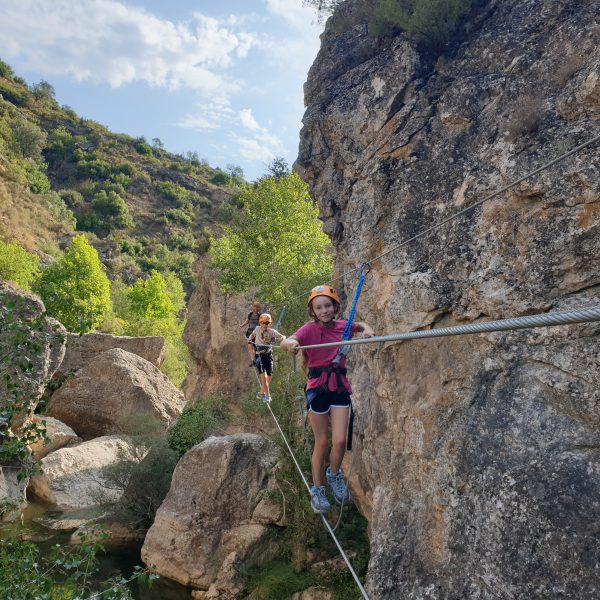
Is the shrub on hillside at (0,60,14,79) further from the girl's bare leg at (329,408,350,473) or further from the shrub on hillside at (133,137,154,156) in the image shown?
the girl's bare leg at (329,408,350,473)

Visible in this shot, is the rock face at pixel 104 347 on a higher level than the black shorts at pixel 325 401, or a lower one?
higher

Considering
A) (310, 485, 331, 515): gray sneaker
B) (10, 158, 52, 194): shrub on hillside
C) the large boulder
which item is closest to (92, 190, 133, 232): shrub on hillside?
(10, 158, 52, 194): shrub on hillside

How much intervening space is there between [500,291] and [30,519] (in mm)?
15740

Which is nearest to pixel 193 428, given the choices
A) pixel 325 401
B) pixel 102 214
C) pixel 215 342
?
pixel 215 342

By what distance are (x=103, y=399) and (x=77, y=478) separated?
476cm

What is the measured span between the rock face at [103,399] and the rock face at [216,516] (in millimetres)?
9853

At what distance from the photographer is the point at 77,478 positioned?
18.5 m

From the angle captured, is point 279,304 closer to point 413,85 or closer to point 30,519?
point 30,519

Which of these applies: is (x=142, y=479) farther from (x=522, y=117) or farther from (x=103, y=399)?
(x=522, y=117)

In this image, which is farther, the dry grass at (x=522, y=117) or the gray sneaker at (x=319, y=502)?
the gray sneaker at (x=319, y=502)

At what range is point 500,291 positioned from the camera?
5.64 meters

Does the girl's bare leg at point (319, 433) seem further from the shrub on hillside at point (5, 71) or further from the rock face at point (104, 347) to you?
the shrub on hillside at point (5, 71)

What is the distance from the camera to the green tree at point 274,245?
19.8 meters

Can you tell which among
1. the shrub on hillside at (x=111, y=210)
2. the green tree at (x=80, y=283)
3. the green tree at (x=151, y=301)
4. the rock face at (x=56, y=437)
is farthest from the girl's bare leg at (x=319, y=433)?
the shrub on hillside at (x=111, y=210)
